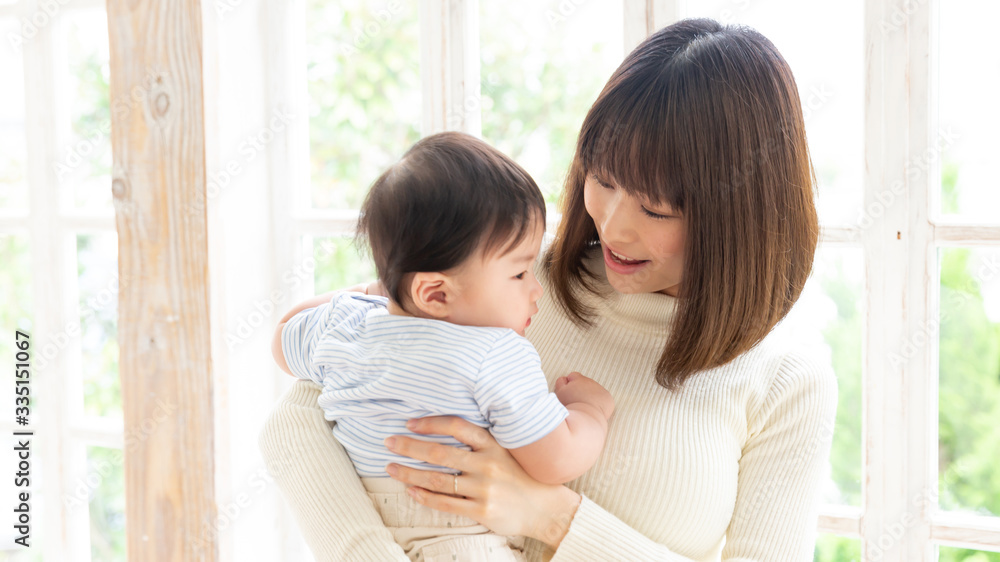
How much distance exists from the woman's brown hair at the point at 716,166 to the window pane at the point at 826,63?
329mm

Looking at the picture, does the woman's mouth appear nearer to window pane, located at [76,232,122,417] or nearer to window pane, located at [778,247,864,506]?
window pane, located at [778,247,864,506]

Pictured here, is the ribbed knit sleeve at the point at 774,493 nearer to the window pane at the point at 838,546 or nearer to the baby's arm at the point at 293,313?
the baby's arm at the point at 293,313

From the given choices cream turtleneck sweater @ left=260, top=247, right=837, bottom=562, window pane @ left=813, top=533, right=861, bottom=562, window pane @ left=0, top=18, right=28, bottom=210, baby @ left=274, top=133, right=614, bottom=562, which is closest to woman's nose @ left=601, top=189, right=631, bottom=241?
baby @ left=274, top=133, right=614, bottom=562

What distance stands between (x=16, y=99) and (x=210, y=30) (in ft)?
4.09

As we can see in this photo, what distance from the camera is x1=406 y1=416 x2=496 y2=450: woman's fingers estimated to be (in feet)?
3.24

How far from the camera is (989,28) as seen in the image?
4.28 feet

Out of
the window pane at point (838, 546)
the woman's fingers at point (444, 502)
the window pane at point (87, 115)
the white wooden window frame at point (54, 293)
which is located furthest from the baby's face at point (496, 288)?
the window pane at point (838, 546)

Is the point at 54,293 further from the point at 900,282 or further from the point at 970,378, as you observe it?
the point at 970,378

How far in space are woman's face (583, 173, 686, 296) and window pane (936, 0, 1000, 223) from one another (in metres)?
0.55

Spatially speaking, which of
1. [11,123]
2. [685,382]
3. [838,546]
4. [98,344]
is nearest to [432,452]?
[685,382]

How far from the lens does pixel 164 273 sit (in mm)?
1654

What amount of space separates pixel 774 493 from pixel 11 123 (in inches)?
104

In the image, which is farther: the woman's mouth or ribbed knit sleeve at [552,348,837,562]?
the woman's mouth

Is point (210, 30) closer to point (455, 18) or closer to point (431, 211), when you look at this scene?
point (455, 18)
